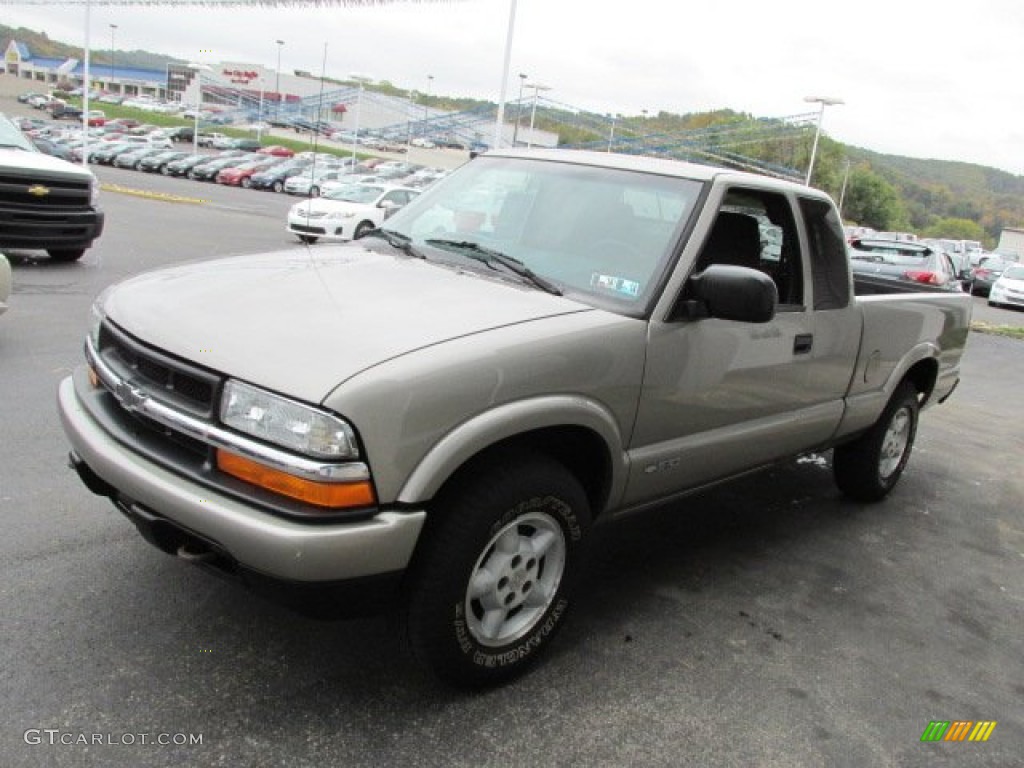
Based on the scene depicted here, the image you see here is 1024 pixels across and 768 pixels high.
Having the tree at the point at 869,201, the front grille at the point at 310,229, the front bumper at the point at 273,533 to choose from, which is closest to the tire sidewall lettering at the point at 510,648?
the front bumper at the point at 273,533

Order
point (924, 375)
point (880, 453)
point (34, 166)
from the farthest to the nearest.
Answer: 1. point (34, 166)
2. point (924, 375)
3. point (880, 453)

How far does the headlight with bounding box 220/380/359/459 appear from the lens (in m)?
2.36

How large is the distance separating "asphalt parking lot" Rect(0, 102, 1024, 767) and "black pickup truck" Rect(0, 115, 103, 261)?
227 inches

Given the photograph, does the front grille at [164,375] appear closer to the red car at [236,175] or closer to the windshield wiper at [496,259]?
the windshield wiper at [496,259]

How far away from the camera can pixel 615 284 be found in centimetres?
332

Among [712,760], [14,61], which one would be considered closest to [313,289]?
[712,760]

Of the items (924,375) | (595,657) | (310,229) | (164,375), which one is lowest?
(310,229)

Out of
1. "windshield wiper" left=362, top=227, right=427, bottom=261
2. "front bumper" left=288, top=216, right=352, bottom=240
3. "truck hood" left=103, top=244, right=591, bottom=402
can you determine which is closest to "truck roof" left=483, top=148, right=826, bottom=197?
"windshield wiper" left=362, top=227, right=427, bottom=261

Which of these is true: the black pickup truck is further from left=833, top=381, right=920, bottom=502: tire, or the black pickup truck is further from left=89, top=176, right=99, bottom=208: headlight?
left=833, top=381, right=920, bottom=502: tire

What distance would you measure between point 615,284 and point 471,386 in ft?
3.19

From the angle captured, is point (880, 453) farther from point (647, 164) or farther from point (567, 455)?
point (567, 455)

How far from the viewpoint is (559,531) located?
119 inches

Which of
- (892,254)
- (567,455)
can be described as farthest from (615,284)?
(892,254)

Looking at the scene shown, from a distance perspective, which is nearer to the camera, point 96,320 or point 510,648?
point 510,648
